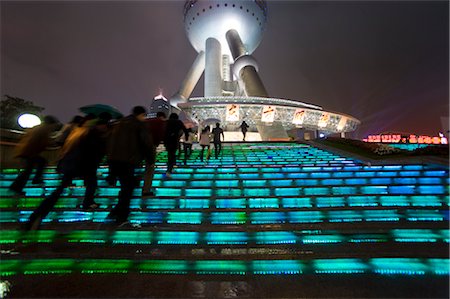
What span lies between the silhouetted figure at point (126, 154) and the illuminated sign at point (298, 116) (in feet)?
100

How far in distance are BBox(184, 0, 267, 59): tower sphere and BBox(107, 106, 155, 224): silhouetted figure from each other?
45332 millimetres

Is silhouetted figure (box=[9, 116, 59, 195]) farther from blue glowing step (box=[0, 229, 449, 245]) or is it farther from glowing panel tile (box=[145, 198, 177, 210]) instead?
glowing panel tile (box=[145, 198, 177, 210])

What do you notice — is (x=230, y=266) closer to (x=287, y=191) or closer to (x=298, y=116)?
(x=287, y=191)

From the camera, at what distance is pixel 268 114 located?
3100cm

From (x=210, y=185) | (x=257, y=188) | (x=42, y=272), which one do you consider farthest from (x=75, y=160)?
(x=257, y=188)

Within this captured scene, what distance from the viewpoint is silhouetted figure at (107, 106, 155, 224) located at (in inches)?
139

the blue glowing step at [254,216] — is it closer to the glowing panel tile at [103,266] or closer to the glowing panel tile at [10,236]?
the glowing panel tile at [10,236]

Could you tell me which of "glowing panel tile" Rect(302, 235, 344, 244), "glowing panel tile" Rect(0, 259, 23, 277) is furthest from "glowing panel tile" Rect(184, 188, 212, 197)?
"glowing panel tile" Rect(0, 259, 23, 277)

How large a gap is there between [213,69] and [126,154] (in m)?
39.8

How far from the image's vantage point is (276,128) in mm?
32219

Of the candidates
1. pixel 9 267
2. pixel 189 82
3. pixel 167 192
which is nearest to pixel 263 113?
pixel 189 82

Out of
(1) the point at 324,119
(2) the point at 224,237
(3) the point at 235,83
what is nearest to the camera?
(2) the point at 224,237

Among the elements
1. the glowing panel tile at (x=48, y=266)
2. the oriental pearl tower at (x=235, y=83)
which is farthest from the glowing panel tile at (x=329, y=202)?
the oriental pearl tower at (x=235, y=83)

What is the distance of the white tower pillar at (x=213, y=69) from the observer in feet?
133
